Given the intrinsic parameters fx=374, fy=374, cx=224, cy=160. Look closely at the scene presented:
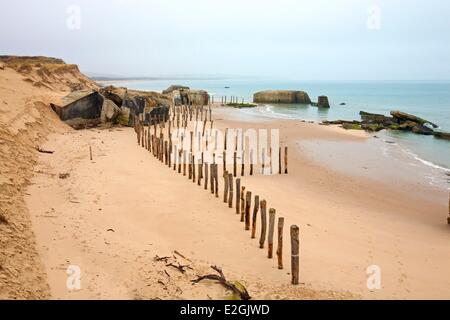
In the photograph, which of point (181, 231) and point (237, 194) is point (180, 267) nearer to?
point (181, 231)

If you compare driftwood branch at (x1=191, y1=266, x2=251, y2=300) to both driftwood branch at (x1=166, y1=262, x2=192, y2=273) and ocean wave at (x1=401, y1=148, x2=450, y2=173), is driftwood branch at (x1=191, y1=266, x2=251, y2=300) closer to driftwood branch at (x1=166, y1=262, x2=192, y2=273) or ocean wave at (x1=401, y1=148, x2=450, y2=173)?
driftwood branch at (x1=166, y1=262, x2=192, y2=273)

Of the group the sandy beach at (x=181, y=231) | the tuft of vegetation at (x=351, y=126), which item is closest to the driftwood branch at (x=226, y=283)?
the sandy beach at (x=181, y=231)

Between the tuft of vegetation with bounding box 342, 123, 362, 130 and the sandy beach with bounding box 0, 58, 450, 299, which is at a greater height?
the tuft of vegetation with bounding box 342, 123, 362, 130

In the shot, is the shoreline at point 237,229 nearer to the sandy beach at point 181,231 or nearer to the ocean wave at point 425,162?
the sandy beach at point 181,231

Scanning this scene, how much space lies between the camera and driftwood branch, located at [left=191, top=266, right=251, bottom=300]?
7.72 metres

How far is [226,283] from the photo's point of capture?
805cm

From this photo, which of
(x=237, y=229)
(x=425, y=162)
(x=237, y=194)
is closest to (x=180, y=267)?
(x=237, y=229)

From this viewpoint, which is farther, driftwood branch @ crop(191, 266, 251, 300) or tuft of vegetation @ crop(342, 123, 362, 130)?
tuft of vegetation @ crop(342, 123, 362, 130)

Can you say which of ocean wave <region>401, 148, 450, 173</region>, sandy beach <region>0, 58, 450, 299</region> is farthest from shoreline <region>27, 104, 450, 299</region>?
ocean wave <region>401, 148, 450, 173</region>

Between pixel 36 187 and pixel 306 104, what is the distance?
66.4m

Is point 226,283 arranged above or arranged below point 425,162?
above

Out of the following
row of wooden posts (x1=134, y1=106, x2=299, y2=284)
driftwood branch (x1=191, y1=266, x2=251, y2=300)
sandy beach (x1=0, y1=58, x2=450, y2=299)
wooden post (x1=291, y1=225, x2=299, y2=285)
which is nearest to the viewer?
driftwood branch (x1=191, y1=266, x2=251, y2=300)
